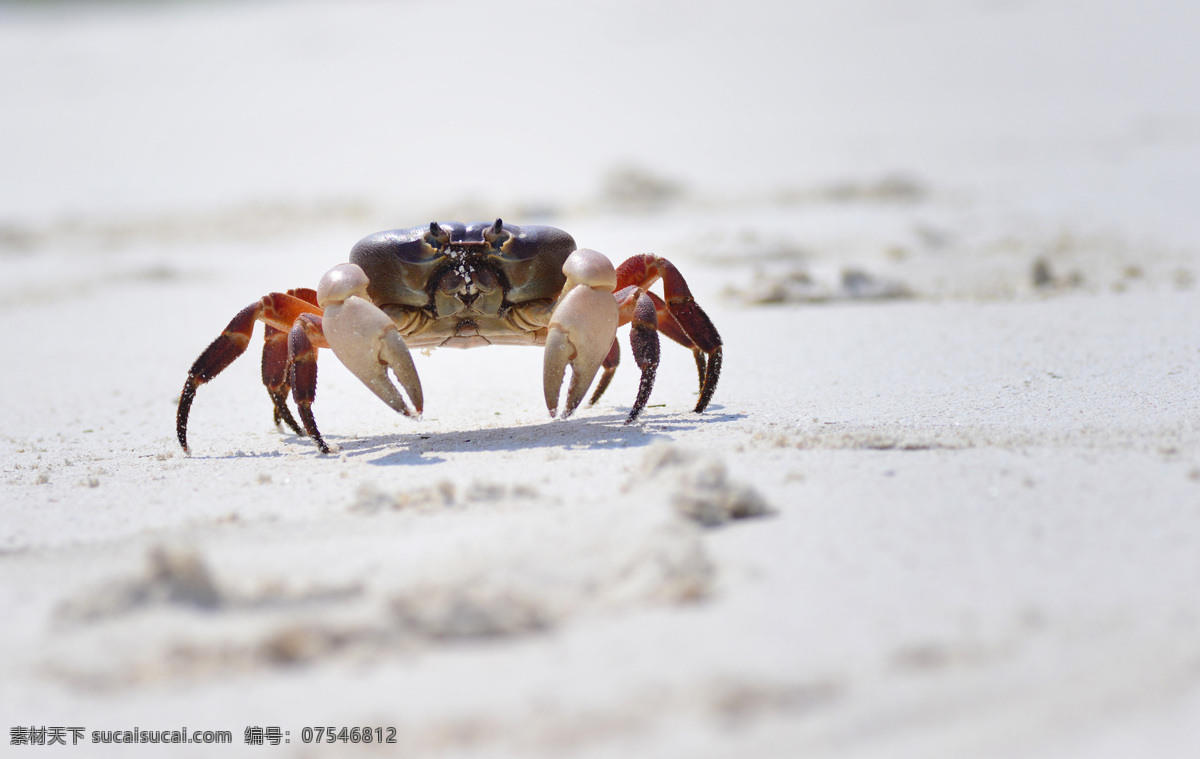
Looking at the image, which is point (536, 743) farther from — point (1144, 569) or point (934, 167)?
point (934, 167)

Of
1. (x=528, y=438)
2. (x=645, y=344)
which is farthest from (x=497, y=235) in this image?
(x=528, y=438)

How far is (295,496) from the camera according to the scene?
3.61 m

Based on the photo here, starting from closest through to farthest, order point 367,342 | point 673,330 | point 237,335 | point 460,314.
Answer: point 367,342, point 237,335, point 460,314, point 673,330

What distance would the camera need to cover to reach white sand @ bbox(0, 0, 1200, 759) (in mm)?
2082

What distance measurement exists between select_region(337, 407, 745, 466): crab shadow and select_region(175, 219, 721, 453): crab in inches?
4.5

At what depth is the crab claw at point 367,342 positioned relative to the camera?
4.21m

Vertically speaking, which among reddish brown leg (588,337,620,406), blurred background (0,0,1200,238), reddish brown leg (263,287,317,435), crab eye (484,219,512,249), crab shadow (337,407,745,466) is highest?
blurred background (0,0,1200,238)

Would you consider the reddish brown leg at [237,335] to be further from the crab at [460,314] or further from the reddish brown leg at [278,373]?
the reddish brown leg at [278,373]

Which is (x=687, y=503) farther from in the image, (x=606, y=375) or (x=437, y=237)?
(x=606, y=375)

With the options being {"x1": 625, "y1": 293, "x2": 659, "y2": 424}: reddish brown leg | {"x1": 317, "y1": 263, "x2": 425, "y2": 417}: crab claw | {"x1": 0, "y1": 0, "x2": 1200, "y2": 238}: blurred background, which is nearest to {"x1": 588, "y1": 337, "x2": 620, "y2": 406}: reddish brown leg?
{"x1": 625, "y1": 293, "x2": 659, "y2": 424}: reddish brown leg

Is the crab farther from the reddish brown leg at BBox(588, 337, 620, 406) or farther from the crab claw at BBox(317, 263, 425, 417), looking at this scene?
the reddish brown leg at BBox(588, 337, 620, 406)

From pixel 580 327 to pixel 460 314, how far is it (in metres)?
0.70

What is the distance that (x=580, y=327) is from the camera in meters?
4.34

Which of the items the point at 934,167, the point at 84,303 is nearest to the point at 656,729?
the point at 84,303
